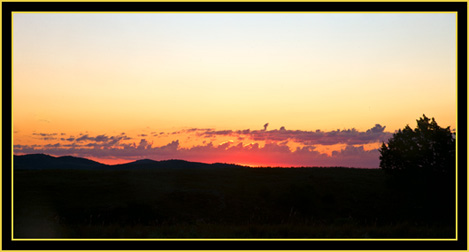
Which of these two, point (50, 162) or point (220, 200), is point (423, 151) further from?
point (50, 162)

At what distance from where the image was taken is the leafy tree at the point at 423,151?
27.6 meters

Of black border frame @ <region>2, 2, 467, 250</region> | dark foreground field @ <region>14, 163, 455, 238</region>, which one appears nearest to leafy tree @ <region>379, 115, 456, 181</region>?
dark foreground field @ <region>14, 163, 455, 238</region>

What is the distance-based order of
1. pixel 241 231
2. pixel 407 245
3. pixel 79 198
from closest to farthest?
pixel 407 245, pixel 241 231, pixel 79 198

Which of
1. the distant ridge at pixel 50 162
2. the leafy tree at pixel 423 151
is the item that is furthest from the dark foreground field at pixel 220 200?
the distant ridge at pixel 50 162

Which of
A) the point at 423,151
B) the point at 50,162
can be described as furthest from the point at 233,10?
the point at 50,162

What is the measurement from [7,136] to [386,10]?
40.7 feet

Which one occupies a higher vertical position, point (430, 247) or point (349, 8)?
point (349, 8)

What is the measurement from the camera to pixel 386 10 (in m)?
13.5

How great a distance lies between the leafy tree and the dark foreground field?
54.5 inches

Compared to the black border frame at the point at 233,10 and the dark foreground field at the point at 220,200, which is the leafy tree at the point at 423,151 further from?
the black border frame at the point at 233,10

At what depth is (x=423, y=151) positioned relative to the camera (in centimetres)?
2798

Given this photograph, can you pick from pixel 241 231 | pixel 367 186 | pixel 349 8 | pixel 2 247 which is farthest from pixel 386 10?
pixel 367 186

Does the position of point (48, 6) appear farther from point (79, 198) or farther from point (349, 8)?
point (79, 198)

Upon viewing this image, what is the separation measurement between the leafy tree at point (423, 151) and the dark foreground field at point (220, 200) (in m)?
1.38
